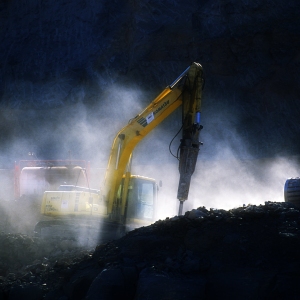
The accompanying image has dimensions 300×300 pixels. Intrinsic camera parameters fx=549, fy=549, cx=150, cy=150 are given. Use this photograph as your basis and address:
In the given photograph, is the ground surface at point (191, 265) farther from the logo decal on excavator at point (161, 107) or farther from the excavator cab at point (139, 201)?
the logo decal on excavator at point (161, 107)

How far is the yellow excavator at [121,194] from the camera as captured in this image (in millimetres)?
11609

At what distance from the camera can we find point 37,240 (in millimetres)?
10781

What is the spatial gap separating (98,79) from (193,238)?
77.8ft

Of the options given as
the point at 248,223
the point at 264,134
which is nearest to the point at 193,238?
the point at 248,223

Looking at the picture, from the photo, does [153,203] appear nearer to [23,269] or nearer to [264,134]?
[23,269]

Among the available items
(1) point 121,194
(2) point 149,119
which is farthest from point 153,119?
(1) point 121,194

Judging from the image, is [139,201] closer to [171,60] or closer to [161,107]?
[161,107]

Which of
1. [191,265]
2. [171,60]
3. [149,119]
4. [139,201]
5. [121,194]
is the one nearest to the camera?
[191,265]

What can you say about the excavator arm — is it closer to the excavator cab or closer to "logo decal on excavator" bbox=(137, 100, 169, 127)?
"logo decal on excavator" bbox=(137, 100, 169, 127)

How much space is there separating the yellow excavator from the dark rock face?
15.5m

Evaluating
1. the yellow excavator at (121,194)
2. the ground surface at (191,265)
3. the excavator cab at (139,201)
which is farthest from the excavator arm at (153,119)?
the ground surface at (191,265)

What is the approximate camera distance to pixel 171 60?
29.8 meters

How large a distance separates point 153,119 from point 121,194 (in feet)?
6.09

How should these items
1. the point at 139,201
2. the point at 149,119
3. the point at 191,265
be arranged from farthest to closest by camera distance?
the point at 139,201 < the point at 149,119 < the point at 191,265
